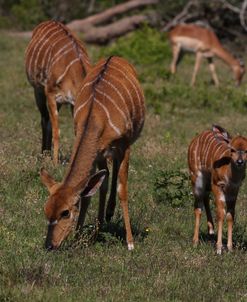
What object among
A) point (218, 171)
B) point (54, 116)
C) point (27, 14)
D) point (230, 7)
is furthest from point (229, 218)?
point (27, 14)

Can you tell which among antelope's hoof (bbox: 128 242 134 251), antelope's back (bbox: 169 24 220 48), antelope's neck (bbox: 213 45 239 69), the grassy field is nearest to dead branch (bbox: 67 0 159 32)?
antelope's back (bbox: 169 24 220 48)

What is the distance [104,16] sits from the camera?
23.9 meters

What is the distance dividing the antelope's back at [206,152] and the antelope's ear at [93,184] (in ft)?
4.47

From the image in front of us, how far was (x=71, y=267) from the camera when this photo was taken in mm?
7027

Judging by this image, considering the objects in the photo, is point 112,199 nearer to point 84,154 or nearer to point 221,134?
point 221,134

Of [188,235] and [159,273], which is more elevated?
[159,273]

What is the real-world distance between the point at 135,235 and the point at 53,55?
3384mm

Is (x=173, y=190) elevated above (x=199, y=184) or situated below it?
below

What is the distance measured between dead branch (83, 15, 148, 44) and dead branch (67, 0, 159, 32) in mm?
218

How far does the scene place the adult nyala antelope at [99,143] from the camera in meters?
7.28

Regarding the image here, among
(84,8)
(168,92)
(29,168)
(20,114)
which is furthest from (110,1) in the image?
(29,168)

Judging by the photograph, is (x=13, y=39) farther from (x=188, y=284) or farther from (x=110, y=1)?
(x=188, y=284)

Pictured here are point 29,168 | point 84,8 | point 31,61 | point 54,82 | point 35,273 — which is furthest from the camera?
point 84,8

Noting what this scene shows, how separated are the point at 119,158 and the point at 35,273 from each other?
5.52 feet
